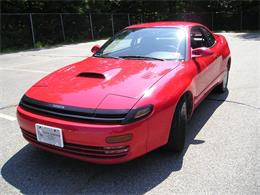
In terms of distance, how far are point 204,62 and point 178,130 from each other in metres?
1.41

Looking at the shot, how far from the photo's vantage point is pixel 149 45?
4176mm

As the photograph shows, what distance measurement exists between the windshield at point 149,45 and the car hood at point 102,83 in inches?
8.1

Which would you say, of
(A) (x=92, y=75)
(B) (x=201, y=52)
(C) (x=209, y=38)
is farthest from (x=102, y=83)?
(C) (x=209, y=38)

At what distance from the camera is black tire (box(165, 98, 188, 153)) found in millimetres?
3207

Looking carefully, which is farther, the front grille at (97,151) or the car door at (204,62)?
the car door at (204,62)

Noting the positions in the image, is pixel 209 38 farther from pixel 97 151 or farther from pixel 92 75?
pixel 97 151

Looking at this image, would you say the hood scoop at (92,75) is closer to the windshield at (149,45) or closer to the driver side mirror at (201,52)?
the windshield at (149,45)

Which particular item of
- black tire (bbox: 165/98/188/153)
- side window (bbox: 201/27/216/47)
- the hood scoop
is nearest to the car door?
side window (bbox: 201/27/216/47)

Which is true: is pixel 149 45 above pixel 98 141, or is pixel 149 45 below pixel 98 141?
above

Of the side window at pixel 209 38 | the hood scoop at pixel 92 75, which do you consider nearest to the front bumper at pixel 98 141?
the hood scoop at pixel 92 75

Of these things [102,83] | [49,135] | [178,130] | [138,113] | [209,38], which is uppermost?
[209,38]

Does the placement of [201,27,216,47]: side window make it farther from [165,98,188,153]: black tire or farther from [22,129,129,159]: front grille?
[22,129,129,159]: front grille

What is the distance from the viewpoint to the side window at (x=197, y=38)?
4.53m

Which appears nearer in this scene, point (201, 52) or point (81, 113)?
point (81, 113)
